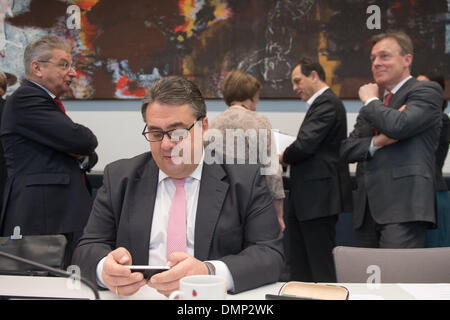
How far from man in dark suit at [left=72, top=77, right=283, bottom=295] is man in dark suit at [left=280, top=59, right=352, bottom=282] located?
1549 mm

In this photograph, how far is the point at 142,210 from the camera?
168 cm

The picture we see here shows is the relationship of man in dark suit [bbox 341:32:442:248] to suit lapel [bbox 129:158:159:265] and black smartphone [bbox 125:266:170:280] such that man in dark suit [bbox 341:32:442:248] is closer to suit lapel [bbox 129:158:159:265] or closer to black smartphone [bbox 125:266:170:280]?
suit lapel [bbox 129:158:159:265]

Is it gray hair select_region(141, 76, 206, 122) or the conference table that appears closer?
the conference table

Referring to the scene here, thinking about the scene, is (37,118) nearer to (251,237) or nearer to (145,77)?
(251,237)

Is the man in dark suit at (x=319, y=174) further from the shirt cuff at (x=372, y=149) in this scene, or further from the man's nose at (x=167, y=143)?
the man's nose at (x=167, y=143)

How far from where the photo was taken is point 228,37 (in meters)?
4.27

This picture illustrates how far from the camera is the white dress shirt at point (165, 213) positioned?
166cm

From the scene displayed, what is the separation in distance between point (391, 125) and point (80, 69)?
10.4ft

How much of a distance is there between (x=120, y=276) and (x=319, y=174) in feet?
7.35

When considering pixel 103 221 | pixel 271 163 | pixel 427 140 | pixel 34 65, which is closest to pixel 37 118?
pixel 34 65

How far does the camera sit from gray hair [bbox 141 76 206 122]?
166cm

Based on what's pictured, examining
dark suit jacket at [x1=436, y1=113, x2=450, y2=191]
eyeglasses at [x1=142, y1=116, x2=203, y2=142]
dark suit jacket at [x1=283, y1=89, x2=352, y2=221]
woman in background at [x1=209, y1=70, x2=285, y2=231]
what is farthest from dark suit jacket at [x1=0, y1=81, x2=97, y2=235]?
dark suit jacket at [x1=436, y1=113, x2=450, y2=191]

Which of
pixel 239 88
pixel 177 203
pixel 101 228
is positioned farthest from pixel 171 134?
pixel 239 88

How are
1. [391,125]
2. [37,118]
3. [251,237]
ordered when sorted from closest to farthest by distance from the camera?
[251,237], [391,125], [37,118]
